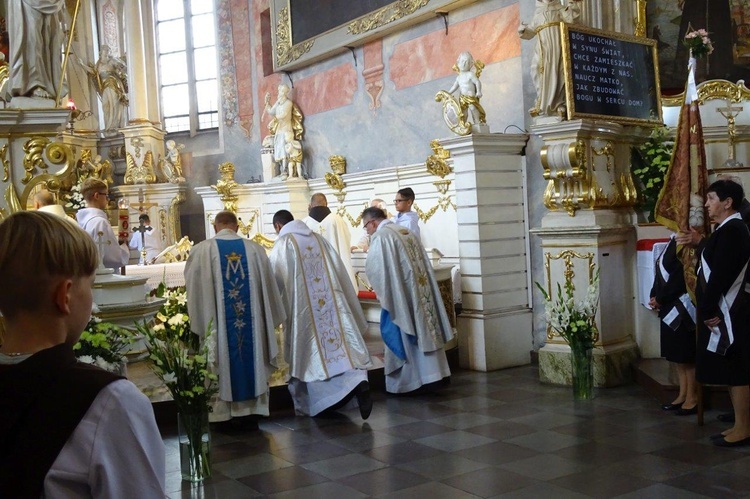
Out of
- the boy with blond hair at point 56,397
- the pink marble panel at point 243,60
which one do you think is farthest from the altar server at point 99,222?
the pink marble panel at point 243,60

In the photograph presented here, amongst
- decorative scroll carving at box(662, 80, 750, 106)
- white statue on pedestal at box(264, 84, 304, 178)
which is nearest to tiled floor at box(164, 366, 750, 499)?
decorative scroll carving at box(662, 80, 750, 106)

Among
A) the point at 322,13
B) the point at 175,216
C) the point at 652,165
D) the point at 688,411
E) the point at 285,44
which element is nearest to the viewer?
the point at 688,411

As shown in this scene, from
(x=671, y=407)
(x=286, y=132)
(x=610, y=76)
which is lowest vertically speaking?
(x=671, y=407)

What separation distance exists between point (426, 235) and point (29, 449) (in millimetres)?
9210

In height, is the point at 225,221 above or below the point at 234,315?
above

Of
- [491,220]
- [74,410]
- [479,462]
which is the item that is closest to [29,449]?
[74,410]

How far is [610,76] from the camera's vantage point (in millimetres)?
7668

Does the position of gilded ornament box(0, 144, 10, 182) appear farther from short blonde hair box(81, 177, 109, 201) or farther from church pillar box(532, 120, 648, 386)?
church pillar box(532, 120, 648, 386)

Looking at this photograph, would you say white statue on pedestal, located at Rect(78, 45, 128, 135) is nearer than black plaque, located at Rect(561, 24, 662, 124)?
No

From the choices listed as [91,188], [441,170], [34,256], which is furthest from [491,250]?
[34,256]

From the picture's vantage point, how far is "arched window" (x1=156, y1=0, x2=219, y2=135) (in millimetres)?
17609

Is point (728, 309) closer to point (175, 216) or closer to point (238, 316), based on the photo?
point (238, 316)

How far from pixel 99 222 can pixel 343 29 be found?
7137 millimetres

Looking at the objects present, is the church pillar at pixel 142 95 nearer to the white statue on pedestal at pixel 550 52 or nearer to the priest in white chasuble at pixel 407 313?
the priest in white chasuble at pixel 407 313
